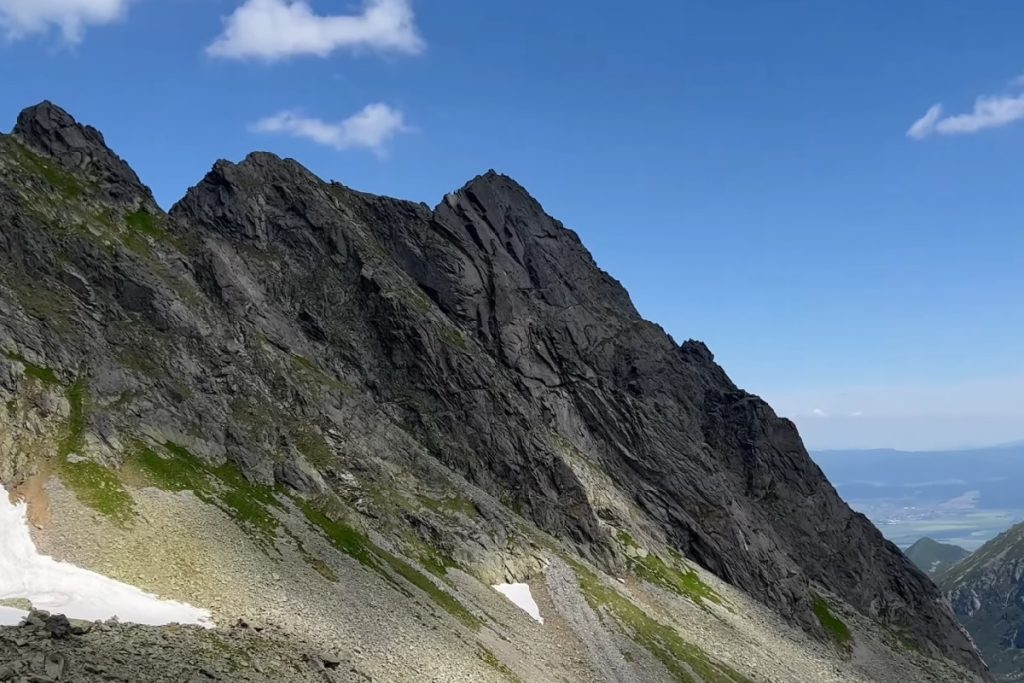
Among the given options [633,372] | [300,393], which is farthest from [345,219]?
[633,372]

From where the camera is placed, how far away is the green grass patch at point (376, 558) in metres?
62.2

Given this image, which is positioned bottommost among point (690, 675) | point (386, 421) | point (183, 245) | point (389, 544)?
point (690, 675)

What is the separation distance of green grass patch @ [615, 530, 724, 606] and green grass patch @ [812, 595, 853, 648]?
2103 centimetres

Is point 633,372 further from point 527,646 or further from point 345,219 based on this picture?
point 527,646

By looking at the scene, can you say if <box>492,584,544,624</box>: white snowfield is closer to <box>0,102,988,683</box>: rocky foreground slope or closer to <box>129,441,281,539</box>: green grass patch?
<box>0,102,988,683</box>: rocky foreground slope

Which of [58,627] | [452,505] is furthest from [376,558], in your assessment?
[58,627]

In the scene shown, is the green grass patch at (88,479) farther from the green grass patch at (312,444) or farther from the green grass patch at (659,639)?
the green grass patch at (659,639)

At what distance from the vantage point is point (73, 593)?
43094mm

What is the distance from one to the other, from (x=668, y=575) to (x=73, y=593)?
6811 cm

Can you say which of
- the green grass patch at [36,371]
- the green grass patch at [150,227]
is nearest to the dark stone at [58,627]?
the green grass patch at [36,371]

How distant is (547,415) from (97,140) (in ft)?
239

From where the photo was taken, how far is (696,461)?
118 meters

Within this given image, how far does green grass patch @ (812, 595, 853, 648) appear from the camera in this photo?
102938 mm

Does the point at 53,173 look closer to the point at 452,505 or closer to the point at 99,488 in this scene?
the point at 99,488
